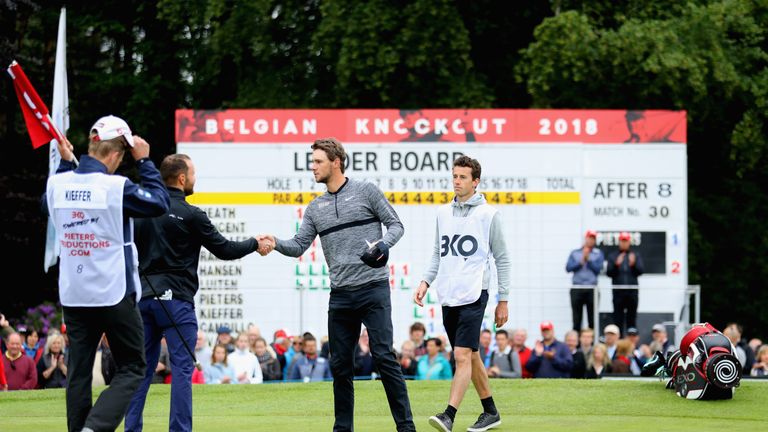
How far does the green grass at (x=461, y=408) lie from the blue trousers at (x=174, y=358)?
1.24 metres

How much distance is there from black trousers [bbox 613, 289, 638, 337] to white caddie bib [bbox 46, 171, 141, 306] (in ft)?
44.1

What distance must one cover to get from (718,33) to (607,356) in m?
9.88

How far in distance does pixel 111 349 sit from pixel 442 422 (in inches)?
97.8

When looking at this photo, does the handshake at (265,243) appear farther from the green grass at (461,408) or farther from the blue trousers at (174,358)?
the green grass at (461,408)

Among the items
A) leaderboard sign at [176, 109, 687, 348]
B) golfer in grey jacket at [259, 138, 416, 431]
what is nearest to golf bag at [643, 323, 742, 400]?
golfer in grey jacket at [259, 138, 416, 431]

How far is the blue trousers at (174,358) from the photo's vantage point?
9.28 metres

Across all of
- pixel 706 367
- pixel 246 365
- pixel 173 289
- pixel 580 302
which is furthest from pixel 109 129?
pixel 580 302

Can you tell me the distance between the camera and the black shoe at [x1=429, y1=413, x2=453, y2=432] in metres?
9.65

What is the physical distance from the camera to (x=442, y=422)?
9.69 m

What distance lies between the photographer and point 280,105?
1104 inches

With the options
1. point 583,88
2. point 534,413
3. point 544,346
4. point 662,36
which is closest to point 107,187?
point 534,413

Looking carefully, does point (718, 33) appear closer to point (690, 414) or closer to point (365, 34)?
point (365, 34)

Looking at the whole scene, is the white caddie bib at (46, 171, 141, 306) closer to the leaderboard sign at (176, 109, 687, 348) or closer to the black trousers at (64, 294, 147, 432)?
the black trousers at (64, 294, 147, 432)

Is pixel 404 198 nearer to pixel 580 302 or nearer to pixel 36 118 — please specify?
pixel 580 302
